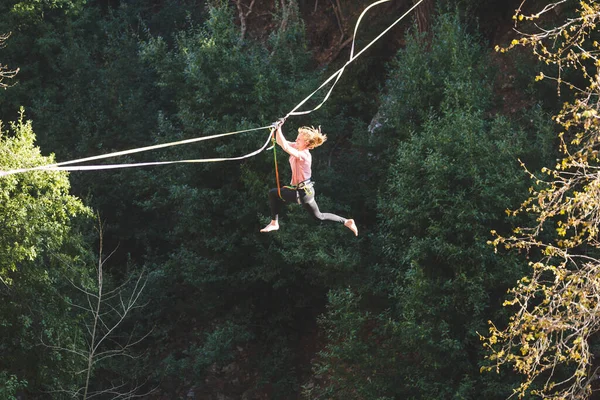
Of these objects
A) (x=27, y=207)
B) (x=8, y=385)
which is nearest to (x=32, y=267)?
(x=27, y=207)

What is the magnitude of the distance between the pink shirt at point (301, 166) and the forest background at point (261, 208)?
17.7 ft

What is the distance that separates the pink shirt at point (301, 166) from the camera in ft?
28.3

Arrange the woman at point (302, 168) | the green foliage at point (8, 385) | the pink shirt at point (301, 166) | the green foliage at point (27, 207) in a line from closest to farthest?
the woman at point (302, 168)
the pink shirt at point (301, 166)
the green foliage at point (8, 385)
the green foliage at point (27, 207)

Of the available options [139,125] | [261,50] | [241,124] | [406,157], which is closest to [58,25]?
[139,125]

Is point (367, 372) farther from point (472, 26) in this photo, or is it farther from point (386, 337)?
point (472, 26)

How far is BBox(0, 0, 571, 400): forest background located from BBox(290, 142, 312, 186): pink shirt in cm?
538

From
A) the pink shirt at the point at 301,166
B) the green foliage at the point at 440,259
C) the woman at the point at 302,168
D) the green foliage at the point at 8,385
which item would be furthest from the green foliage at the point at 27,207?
the pink shirt at the point at 301,166

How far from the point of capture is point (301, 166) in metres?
8.70

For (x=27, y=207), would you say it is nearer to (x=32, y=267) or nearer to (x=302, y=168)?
(x=32, y=267)

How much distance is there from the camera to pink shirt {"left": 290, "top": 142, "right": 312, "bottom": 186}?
8.63 meters

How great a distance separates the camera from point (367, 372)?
1458cm

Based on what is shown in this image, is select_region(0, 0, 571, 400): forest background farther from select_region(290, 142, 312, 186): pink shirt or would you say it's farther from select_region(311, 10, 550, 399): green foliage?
select_region(290, 142, 312, 186): pink shirt

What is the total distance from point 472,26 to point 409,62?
258 cm

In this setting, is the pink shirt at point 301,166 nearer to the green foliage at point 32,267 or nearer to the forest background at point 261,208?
the forest background at point 261,208
